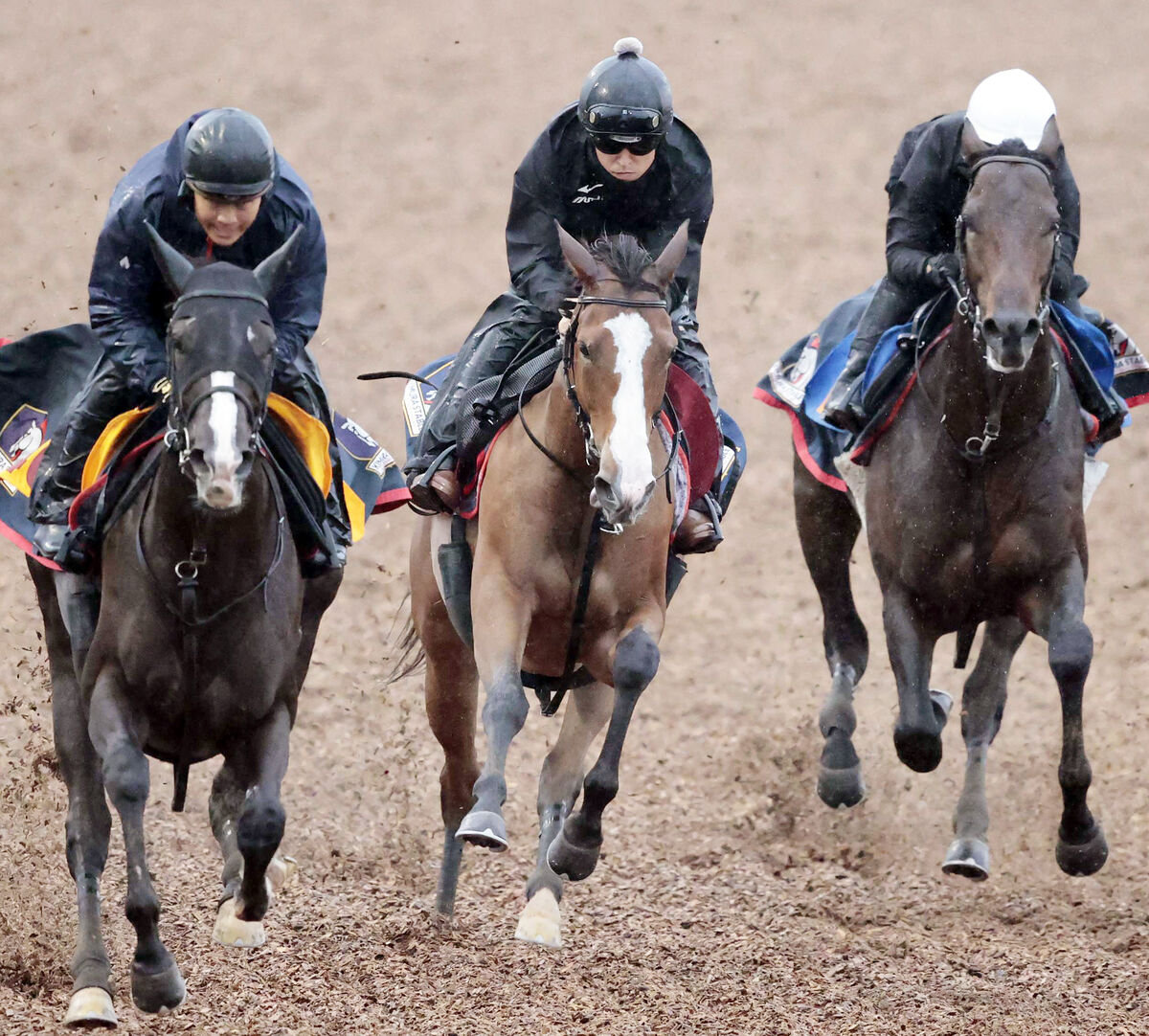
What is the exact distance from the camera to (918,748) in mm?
6969

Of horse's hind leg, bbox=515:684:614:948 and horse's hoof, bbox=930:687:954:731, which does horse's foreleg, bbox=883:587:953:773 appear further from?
horse's hind leg, bbox=515:684:614:948

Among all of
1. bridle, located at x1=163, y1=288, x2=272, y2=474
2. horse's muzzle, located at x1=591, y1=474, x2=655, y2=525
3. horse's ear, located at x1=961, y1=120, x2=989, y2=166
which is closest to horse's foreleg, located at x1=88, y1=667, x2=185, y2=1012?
bridle, located at x1=163, y1=288, x2=272, y2=474

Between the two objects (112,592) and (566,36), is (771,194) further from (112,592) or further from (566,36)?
(112,592)

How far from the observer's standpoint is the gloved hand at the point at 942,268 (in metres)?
6.85

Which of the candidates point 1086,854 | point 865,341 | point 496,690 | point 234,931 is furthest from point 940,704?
point 234,931

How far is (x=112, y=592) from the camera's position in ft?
20.2

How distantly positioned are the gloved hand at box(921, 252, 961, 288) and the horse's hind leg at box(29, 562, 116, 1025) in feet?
11.5

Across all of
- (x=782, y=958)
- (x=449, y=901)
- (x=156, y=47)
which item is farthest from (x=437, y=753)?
(x=156, y=47)

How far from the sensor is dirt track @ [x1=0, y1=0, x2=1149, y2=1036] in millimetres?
7555

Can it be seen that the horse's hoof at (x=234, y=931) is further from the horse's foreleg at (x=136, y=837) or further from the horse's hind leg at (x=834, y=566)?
the horse's hind leg at (x=834, y=566)

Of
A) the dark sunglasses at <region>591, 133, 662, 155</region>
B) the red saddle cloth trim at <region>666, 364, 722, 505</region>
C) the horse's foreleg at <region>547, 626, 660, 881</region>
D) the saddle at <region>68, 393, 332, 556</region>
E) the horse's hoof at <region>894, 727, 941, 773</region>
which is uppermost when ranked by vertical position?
the dark sunglasses at <region>591, 133, 662, 155</region>

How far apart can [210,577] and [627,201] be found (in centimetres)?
225

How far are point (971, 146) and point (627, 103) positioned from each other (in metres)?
1.24

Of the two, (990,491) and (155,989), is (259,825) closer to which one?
(155,989)
